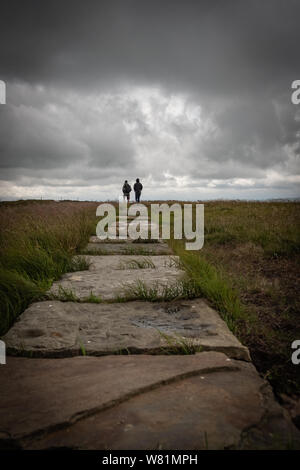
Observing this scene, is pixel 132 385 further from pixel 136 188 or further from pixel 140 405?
pixel 136 188

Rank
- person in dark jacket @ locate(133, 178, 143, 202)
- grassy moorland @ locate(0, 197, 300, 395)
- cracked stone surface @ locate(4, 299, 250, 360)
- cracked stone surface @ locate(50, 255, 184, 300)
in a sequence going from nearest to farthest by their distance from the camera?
cracked stone surface @ locate(4, 299, 250, 360) → grassy moorland @ locate(0, 197, 300, 395) → cracked stone surface @ locate(50, 255, 184, 300) → person in dark jacket @ locate(133, 178, 143, 202)

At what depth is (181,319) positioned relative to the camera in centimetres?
169

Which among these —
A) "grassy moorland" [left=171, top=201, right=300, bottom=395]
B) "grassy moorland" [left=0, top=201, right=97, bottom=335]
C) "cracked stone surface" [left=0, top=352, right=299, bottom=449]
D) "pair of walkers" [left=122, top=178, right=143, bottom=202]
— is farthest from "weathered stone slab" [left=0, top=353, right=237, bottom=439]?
"pair of walkers" [left=122, top=178, right=143, bottom=202]

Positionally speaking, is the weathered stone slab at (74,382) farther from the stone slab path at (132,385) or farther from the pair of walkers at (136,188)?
the pair of walkers at (136,188)

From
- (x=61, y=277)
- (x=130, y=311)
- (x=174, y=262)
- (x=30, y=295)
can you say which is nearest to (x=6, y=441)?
(x=130, y=311)

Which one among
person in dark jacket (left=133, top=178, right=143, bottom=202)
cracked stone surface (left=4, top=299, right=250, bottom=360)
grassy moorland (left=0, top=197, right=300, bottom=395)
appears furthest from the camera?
person in dark jacket (left=133, top=178, right=143, bottom=202)

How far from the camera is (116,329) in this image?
1.51 meters

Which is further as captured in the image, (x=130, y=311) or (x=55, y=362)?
(x=130, y=311)

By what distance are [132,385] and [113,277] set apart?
1.53m

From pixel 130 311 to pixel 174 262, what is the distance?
1.23 m

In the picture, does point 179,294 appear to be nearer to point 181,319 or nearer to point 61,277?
point 181,319

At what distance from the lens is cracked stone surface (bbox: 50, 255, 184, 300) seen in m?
2.14

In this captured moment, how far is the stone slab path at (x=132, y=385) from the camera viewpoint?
31.9 inches

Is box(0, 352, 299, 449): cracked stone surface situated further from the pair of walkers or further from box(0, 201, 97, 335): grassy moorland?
the pair of walkers
